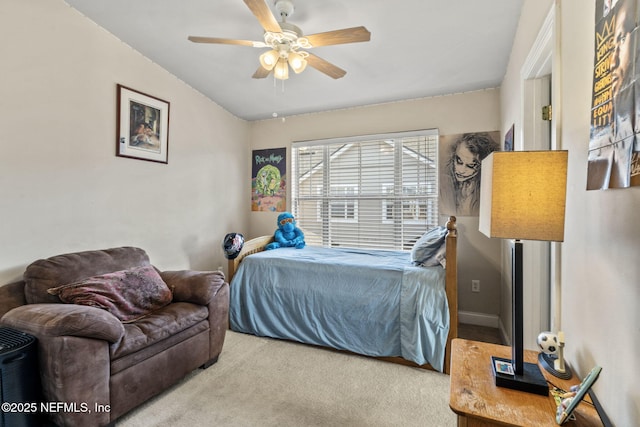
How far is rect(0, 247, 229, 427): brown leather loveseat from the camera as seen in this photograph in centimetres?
149

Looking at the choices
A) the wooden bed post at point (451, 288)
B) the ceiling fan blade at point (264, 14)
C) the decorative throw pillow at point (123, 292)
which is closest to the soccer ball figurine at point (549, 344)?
the wooden bed post at point (451, 288)

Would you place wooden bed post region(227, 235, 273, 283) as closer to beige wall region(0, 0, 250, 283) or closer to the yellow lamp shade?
beige wall region(0, 0, 250, 283)

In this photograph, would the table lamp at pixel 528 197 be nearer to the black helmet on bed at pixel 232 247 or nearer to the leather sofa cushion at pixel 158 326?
the leather sofa cushion at pixel 158 326

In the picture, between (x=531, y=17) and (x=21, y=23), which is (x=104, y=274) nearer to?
(x=21, y=23)

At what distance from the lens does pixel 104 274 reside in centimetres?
213

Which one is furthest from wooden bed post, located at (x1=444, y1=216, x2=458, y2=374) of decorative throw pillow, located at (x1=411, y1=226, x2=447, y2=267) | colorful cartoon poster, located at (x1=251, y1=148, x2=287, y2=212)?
colorful cartoon poster, located at (x1=251, y1=148, x2=287, y2=212)

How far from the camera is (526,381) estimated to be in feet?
3.19

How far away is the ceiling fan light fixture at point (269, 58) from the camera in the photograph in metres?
1.96

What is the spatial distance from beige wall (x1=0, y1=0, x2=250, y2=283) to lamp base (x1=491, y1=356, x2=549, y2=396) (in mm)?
2809

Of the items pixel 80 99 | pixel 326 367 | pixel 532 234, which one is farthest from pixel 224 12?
pixel 326 367

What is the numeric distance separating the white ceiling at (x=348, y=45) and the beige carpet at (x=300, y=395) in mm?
2543

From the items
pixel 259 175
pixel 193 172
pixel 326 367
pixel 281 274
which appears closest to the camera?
pixel 326 367

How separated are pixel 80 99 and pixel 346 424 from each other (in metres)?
2.97

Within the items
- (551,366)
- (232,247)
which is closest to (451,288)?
(551,366)
